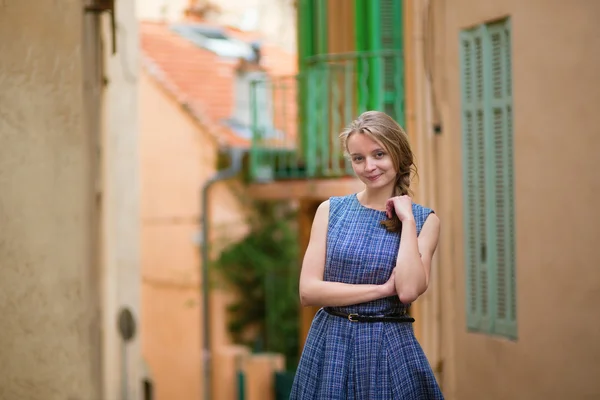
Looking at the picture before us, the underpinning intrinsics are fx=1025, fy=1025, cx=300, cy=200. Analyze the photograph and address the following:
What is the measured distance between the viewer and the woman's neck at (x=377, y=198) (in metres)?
3.94

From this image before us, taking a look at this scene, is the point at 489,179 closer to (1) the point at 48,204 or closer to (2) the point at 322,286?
(1) the point at 48,204

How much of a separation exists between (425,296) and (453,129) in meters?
1.19

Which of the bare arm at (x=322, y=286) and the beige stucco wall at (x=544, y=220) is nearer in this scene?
the bare arm at (x=322, y=286)

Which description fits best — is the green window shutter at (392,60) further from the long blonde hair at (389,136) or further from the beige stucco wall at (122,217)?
the long blonde hair at (389,136)

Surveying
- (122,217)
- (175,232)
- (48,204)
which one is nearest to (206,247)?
(175,232)

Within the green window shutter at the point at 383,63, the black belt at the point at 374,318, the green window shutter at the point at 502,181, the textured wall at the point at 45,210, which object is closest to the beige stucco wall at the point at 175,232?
the green window shutter at the point at 383,63

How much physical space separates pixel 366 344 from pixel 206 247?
1194 cm

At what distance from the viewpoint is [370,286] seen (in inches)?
148

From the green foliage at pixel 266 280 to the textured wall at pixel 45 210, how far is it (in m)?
10.0

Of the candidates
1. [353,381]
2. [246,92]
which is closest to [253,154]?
[246,92]

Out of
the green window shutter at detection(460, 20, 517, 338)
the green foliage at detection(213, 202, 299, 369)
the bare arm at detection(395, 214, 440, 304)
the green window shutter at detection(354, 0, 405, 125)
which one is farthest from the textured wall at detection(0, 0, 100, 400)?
the green foliage at detection(213, 202, 299, 369)

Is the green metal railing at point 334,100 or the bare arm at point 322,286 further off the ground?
the green metal railing at point 334,100

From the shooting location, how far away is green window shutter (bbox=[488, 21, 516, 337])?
21.5 feet

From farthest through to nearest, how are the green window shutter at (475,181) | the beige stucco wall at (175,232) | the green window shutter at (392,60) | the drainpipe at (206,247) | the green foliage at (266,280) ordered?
1. the beige stucco wall at (175,232)
2. the green foliage at (266,280)
3. the drainpipe at (206,247)
4. the green window shutter at (392,60)
5. the green window shutter at (475,181)
